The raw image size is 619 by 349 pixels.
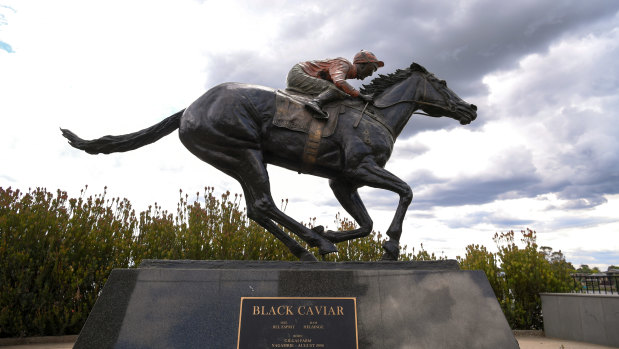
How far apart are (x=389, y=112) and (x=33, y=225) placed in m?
7.05

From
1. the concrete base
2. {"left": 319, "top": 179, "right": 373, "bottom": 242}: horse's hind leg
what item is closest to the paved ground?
the concrete base

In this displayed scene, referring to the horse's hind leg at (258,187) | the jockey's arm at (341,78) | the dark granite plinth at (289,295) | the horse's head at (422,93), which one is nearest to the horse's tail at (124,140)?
the horse's hind leg at (258,187)

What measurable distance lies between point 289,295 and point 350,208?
5.88ft

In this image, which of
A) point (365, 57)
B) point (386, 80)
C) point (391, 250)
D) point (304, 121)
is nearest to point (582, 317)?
point (391, 250)

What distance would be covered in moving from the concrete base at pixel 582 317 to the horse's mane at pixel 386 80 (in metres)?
5.47

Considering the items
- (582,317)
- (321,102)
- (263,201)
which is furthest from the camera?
(582,317)

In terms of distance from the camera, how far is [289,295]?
3637mm

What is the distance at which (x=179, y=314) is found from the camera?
3.48m

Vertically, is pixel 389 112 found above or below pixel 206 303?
above

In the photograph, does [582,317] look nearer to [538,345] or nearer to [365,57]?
[538,345]

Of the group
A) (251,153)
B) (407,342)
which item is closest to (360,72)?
(251,153)

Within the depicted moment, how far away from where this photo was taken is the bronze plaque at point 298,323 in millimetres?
3391

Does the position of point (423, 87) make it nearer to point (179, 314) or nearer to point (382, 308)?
point (382, 308)

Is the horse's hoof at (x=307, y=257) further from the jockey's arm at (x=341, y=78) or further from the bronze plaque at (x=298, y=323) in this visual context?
the jockey's arm at (x=341, y=78)
